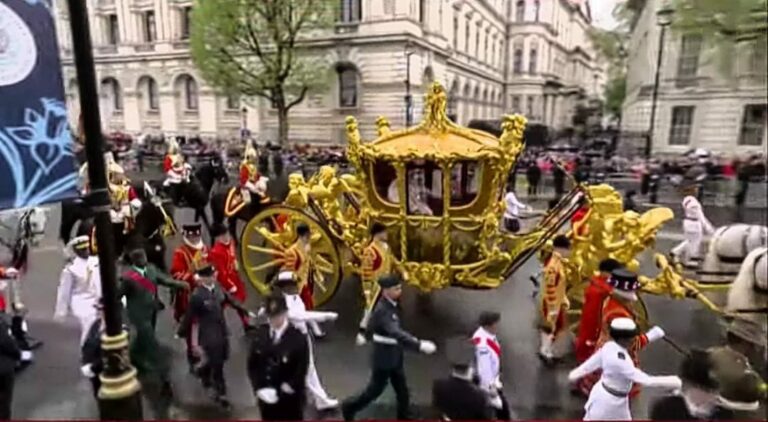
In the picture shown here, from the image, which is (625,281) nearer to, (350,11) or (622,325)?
(622,325)

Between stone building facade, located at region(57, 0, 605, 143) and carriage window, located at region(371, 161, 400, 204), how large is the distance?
53.3 ft

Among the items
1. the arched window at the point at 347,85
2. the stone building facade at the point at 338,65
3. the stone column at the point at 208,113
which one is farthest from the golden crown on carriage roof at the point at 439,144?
the stone column at the point at 208,113

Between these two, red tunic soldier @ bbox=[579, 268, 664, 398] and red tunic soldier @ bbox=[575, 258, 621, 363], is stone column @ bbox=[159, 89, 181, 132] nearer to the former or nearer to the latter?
red tunic soldier @ bbox=[575, 258, 621, 363]

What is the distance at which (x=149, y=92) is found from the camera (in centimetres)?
3169

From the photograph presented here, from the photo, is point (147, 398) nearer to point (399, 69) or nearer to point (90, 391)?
point (90, 391)

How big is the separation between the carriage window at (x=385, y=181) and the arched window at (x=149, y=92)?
27.6 metres

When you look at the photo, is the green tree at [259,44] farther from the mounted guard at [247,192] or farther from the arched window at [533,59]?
the arched window at [533,59]

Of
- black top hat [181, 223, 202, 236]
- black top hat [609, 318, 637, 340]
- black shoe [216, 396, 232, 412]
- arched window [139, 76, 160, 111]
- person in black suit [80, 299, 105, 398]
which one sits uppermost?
arched window [139, 76, 160, 111]

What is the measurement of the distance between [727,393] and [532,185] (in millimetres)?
13153

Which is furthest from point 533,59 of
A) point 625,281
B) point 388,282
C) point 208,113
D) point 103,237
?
point 103,237

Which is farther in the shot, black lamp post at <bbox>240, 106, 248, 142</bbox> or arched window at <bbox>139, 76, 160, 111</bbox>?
arched window at <bbox>139, 76, 160, 111</bbox>

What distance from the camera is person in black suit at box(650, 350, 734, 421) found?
128 inches

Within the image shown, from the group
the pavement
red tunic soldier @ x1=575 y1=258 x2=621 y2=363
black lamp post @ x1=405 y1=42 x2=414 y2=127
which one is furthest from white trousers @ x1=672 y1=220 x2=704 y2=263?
black lamp post @ x1=405 y1=42 x2=414 y2=127

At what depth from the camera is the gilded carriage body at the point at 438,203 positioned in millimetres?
6273
